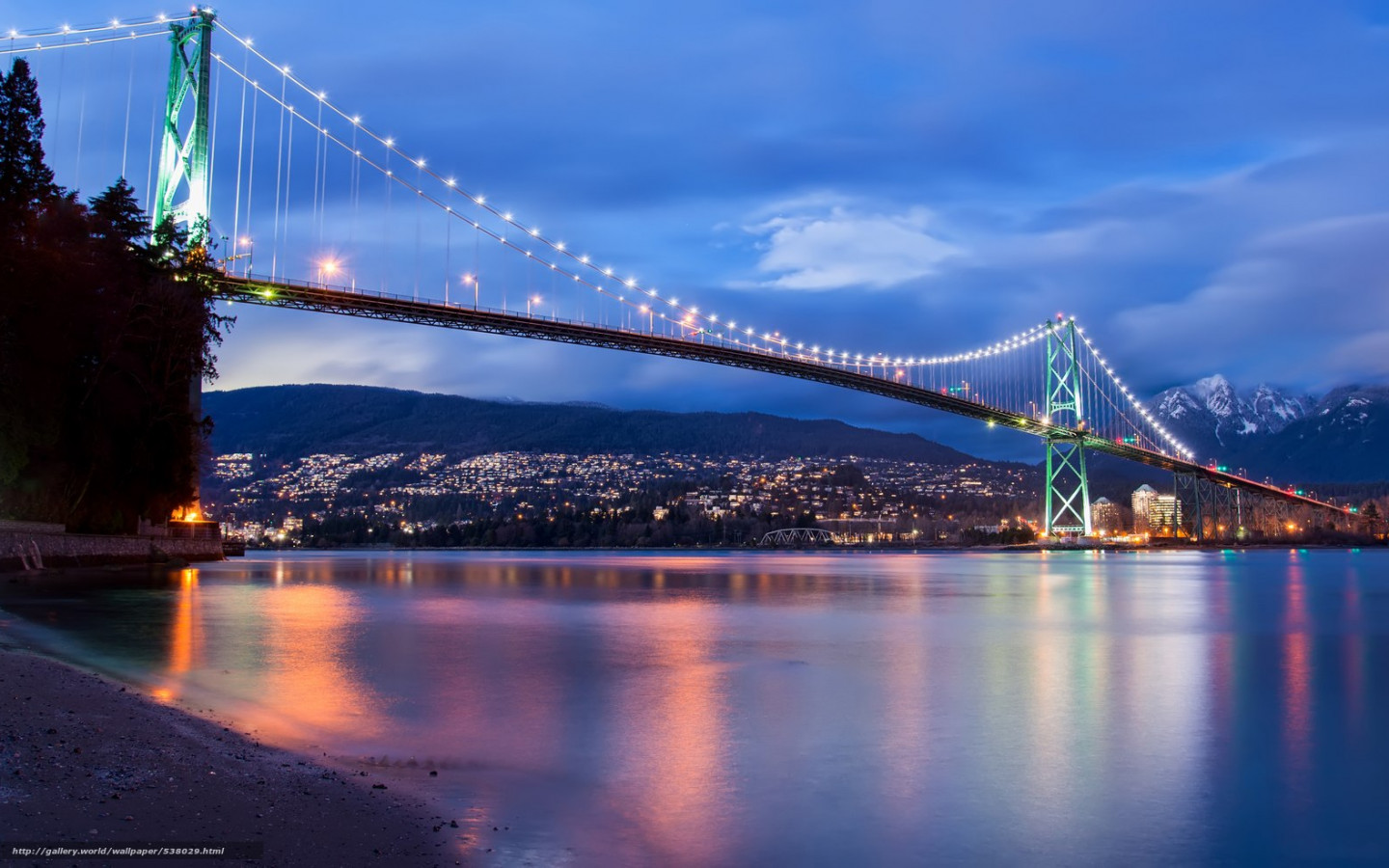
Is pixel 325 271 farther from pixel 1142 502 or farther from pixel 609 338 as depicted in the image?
pixel 1142 502

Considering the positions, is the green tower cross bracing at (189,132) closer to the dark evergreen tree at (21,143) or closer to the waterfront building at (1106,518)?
the dark evergreen tree at (21,143)

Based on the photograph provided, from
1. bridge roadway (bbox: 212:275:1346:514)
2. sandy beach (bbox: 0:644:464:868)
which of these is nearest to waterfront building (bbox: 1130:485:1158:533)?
bridge roadway (bbox: 212:275:1346:514)

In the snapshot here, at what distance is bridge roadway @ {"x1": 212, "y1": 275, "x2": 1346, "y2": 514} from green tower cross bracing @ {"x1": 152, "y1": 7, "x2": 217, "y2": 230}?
90.2 inches

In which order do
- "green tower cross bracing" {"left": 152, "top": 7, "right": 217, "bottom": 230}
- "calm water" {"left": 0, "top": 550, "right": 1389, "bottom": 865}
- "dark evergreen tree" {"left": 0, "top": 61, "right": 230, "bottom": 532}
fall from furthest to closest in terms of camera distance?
"green tower cross bracing" {"left": 152, "top": 7, "right": 217, "bottom": 230}, "dark evergreen tree" {"left": 0, "top": 61, "right": 230, "bottom": 532}, "calm water" {"left": 0, "top": 550, "right": 1389, "bottom": 865}

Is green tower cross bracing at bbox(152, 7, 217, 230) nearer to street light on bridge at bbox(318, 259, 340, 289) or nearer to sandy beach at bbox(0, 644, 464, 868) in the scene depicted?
street light on bridge at bbox(318, 259, 340, 289)

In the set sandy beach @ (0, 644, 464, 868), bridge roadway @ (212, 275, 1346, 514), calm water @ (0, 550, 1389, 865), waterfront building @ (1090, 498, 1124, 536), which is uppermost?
bridge roadway @ (212, 275, 1346, 514)

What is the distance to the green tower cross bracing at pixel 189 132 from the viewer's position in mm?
32156

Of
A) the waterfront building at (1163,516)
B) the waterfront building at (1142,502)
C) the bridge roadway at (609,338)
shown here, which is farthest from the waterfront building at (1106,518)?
the bridge roadway at (609,338)

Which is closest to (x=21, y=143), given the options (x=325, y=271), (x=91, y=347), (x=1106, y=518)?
(x=91, y=347)

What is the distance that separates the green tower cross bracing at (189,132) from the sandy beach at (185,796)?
91.7 feet

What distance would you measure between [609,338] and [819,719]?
113 ft

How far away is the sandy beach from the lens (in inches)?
177

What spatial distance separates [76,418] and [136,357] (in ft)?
8.20

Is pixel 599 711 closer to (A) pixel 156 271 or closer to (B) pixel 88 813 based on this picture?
(B) pixel 88 813
